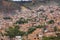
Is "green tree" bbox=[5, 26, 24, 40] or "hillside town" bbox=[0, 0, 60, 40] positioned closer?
"hillside town" bbox=[0, 0, 60, 40]

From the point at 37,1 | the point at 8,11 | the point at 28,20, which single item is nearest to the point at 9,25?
the point at 28,20

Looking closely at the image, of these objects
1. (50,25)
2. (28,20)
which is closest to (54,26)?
(50,25)

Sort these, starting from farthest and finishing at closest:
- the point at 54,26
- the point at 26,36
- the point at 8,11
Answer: the point at 8,11 < the point at 54,26 < the point at 26,36

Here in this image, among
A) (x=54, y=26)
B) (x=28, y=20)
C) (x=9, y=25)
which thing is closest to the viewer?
(x=54, y=26)

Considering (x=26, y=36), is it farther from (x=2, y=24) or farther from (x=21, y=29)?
(x=2, y=24)

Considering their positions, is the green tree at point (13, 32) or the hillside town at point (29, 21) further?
the green tree at point (13, 32)

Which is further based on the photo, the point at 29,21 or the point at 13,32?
the point at 29,21

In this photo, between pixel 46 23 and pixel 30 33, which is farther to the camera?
pixel 46 23

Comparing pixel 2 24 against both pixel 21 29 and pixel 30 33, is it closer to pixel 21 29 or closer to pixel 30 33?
pixel 21 29
